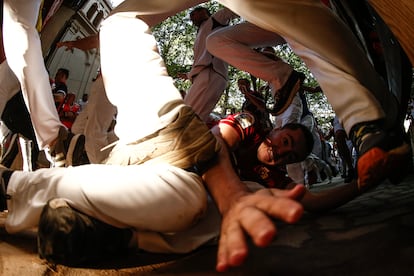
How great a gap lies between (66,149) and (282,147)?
1560 mm

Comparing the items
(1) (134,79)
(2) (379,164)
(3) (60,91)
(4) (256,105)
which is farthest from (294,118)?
(3) (60,91)

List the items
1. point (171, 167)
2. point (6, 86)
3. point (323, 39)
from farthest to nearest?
point (6, 86) → point (323, 39) → point (171, 167)

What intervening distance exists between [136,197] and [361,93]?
0.94m

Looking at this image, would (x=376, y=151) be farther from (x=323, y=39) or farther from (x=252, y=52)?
(x=252, y=52)

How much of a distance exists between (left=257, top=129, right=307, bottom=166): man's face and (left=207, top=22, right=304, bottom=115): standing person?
0.21 metres

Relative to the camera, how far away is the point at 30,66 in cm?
221

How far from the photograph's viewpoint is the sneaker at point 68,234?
93cm

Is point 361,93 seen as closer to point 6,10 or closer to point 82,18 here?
point 6,10

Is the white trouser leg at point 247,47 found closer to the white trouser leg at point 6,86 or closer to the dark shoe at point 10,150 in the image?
the white trouser leg at point 6,86

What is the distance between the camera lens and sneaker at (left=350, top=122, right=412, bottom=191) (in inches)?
46.1

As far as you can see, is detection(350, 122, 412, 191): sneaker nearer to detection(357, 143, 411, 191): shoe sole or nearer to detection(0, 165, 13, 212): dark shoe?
detection(357, 143, 411, 191): shoe sole

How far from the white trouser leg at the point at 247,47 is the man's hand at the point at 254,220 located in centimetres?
180

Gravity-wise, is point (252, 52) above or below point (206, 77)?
above

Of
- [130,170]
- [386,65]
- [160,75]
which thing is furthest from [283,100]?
[130,170]
